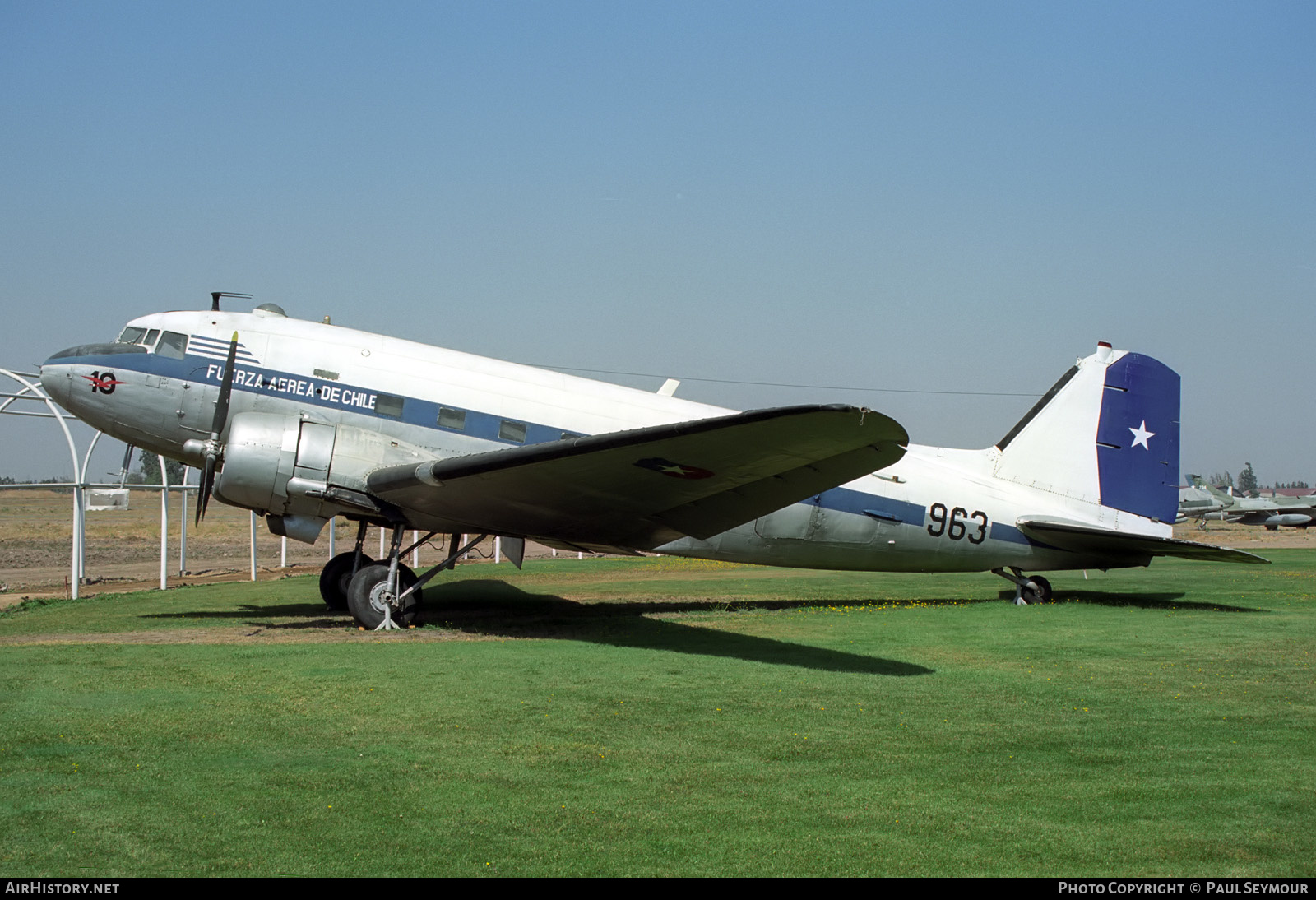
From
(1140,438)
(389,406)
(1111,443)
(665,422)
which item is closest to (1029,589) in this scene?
(1111,443)

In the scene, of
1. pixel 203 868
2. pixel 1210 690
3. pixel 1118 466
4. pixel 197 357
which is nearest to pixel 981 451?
pixel 1118 466

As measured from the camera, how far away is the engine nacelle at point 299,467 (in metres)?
11.8

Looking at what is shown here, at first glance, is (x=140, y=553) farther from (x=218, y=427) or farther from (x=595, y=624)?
(x=595, y=624)

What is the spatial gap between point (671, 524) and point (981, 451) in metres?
6.63

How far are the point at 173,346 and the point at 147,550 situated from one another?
3181 centimetres

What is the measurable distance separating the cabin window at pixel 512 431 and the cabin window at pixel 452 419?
1.61 ft

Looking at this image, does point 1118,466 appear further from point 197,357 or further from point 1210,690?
point 197,357

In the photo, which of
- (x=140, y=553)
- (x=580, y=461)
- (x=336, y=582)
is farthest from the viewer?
(x=140, y=553)

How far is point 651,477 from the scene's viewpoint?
10.9 meters

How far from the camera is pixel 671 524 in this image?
1244cm

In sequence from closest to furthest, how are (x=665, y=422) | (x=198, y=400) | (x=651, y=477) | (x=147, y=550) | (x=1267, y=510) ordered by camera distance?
(x=651, y=477) → (x=198, y=400) → (x=665, y=422) → (x=147, y=550) → (x=1267, y=510)

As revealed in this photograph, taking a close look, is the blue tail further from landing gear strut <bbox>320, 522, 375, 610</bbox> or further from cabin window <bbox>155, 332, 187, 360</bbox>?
cabin window <bbox>155, 332, 187, 360</bbox>

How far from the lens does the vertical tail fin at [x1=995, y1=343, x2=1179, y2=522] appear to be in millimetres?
16188
